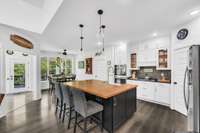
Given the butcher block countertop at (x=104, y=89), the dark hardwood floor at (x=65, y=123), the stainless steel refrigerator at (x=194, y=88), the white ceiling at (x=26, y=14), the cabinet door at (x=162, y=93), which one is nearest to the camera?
the stainless steel refrigerator at (x=194, y=88)

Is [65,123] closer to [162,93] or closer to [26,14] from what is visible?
[162,93]

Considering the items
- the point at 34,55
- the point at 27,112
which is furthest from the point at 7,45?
the point at 27,112

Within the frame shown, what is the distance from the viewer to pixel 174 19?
284cm

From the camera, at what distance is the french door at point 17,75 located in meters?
5.84

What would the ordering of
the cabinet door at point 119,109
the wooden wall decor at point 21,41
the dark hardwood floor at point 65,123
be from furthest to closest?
1. the wooden wall decor at point 21,41
2. the dark hardwood floor at point 65,123
3. the cabinet door at point 119,109

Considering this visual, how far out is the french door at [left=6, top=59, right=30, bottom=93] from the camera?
5844mm

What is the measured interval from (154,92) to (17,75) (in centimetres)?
739

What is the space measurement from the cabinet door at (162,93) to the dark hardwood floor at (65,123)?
385mm

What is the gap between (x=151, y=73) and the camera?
468cm

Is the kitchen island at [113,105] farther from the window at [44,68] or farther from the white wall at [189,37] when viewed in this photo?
the window at [44,68]

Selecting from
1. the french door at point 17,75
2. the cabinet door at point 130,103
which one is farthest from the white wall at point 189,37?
the french door at point 17,75

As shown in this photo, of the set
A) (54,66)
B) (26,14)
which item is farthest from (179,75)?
(54,66)

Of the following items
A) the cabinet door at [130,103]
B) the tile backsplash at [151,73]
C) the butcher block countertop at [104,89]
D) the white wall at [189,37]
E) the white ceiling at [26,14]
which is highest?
the white ceiling at [26,14]

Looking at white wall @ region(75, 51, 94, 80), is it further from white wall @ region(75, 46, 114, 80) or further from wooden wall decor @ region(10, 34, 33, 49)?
wooden wall decor @ region(10, 34, 33, 49)
